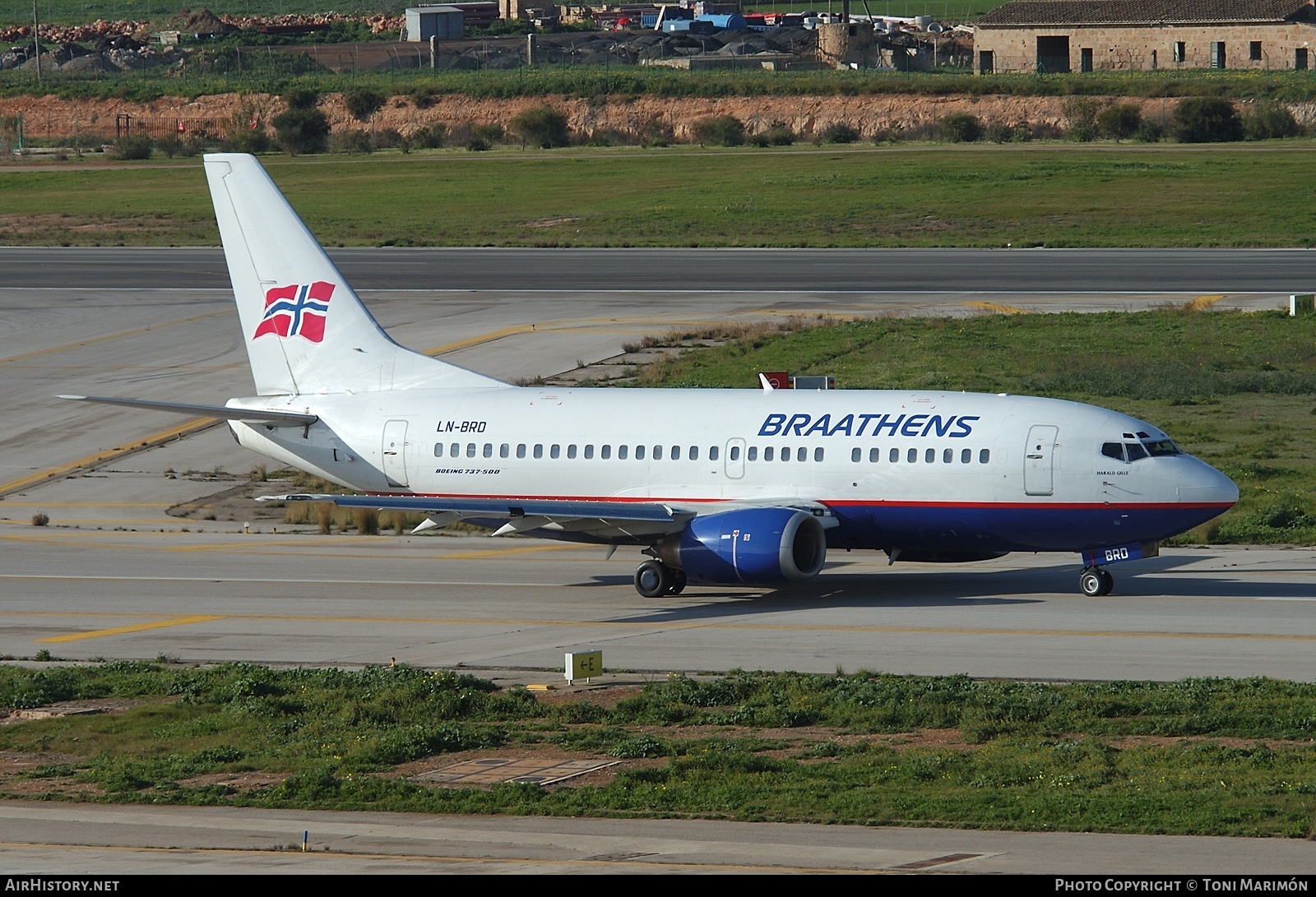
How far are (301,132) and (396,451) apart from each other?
404ft

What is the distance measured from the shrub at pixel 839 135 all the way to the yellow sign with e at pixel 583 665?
12189 cm

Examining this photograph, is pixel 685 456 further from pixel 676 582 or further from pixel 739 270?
pixel 739 270

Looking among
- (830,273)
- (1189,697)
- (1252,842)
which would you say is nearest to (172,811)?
(1252,842)

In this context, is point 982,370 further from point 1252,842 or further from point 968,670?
point 1252,842

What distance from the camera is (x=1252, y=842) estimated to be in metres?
16.8

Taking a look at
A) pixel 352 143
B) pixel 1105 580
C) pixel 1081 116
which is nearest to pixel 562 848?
pixel 1105 580

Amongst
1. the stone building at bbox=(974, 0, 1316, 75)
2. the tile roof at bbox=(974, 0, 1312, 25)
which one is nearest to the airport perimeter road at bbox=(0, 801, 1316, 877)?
the stone building at bbox=(974, 0, 1316, 75)

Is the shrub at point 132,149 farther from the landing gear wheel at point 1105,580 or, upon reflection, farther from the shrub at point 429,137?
the landing gear wheel at point 1105,580

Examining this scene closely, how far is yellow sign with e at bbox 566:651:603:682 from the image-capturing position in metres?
26.3

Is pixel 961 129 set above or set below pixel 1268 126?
above

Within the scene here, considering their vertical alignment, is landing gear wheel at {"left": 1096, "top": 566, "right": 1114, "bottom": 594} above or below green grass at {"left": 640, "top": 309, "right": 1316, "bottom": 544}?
below

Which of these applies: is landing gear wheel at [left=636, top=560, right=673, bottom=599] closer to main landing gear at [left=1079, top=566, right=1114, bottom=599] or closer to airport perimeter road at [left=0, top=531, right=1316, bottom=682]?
airport perimeter road at [left=0, top=531, right=1316, bottom=682]

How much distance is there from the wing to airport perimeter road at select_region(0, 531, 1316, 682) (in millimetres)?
1507

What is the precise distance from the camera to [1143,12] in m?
177
